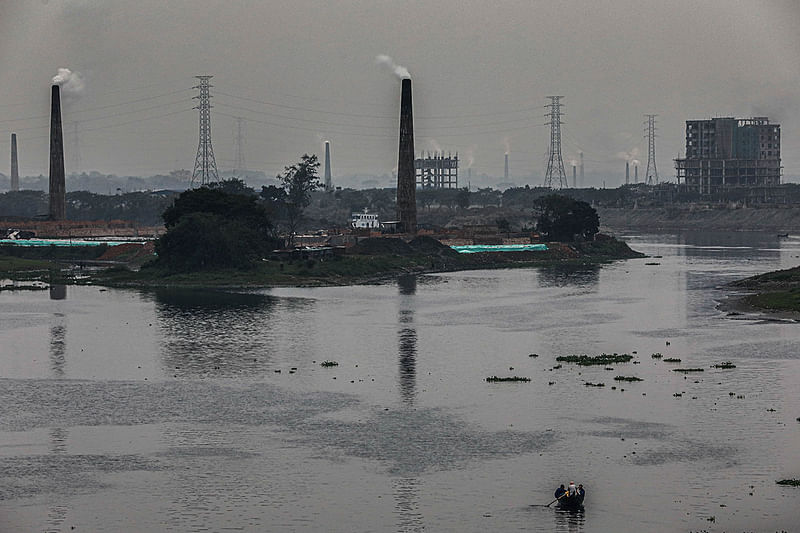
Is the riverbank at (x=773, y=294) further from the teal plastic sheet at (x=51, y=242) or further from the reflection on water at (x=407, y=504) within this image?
the teal plastic sheet at (x=51, y=242)

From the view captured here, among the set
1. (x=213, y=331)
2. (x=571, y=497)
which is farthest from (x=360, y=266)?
(x=571, y=497)

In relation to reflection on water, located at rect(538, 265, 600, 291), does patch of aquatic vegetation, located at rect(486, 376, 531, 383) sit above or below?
below

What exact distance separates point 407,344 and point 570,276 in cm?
7087

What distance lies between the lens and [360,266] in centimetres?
14712

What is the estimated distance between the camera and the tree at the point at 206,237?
5295 inches

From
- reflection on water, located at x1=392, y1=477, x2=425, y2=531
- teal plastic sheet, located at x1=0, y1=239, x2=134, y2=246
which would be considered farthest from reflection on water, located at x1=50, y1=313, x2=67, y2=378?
teal plastic sheet, located at x1=0, y1=239, x2=134, y2=246

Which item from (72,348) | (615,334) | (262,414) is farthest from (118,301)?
(262,414)

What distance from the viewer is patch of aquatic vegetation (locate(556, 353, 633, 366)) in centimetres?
7394

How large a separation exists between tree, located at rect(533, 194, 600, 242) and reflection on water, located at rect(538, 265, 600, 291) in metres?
20.9

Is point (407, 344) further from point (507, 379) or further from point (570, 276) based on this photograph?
point (570, 276)

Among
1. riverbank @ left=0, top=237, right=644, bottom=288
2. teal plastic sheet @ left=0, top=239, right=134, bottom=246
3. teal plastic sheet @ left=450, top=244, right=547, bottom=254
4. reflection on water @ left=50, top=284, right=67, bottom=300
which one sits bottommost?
reflection on water @ left=50, top=284, right=67, bottom=300

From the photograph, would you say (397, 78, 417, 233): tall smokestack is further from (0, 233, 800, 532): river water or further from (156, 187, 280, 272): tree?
(0, 233, 800, 532): river water

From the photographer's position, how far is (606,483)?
45062mm

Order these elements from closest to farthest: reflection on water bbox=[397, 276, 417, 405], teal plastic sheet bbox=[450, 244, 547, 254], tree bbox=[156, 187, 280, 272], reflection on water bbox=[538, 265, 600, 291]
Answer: reflection on water bbox=[397, 276, 417, 405], tree bbox=[156, 187, 280, 272], reflection on water bbox=[538, 265, 600, 291], teal plastic sheet bbox=[450, 244, 547, 254]
